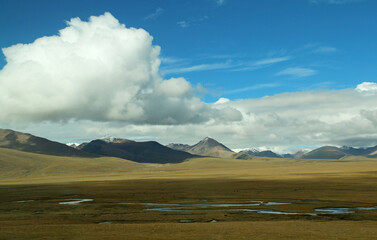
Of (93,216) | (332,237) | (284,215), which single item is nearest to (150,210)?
(93,216)

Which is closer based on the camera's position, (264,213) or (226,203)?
(264,213)

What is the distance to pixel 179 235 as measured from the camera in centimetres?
3609

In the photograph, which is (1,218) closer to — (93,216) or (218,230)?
(93,216)

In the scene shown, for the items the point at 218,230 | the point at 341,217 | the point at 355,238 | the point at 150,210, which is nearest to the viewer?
the point at 355,238

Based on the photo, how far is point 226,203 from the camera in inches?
2719

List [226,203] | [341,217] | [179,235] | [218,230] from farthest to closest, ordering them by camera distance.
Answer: [226,203], [341,217], [218,230], [179,235]

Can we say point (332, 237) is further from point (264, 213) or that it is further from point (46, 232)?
point (46, 232)

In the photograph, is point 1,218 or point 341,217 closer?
point 341,217

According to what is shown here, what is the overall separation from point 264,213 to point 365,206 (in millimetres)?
20401

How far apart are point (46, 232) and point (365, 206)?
51.9 meters

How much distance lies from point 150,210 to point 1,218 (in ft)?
74.4

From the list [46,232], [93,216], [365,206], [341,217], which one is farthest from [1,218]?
[365,206]

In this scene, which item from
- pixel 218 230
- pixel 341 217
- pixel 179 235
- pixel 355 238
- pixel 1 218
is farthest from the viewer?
pixel 1 218

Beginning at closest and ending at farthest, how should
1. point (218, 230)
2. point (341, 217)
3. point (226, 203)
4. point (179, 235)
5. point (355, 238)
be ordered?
point (355, 238)
point (179, 235)
point (218, 230)
point (341, 217)
point (226, 203)
